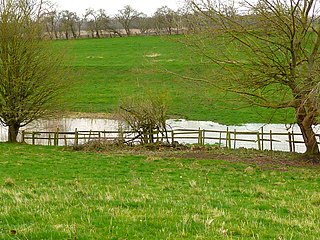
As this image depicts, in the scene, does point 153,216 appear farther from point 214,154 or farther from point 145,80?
point 145,80

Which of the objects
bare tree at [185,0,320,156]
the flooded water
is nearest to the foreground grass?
bare tree at [185,0,320,156]

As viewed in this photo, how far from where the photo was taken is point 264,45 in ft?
61.9

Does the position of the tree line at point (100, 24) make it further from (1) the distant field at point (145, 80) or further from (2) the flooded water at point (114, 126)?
(2) the flooded water at point (114, 126)

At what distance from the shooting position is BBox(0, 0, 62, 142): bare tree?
26688 mm

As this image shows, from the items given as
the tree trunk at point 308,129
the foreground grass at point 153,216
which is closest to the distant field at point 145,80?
the tree trunk at point 308,129

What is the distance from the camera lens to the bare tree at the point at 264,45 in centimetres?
1805

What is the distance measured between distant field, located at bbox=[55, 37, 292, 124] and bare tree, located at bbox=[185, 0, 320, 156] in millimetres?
1126

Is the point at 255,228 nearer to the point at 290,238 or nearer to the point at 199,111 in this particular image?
the point at 290,238

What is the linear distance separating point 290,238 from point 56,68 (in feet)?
82.7

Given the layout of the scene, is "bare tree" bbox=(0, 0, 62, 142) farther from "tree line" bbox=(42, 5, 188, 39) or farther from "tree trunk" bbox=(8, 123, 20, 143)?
"tree line" bbox=(42, 5, 188, 39)

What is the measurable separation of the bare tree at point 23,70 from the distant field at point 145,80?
7.19ft

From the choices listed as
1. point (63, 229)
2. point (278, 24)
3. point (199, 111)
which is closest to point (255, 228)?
point (63, 229)

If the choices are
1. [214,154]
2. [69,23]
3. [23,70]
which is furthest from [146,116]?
[69,23]

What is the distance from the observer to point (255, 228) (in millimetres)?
5480
